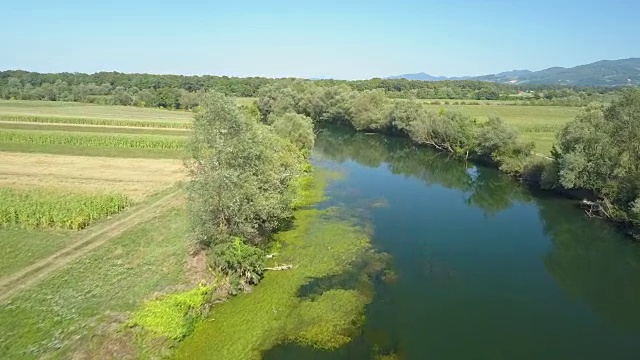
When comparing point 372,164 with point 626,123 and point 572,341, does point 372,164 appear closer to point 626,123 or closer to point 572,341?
point 626,123

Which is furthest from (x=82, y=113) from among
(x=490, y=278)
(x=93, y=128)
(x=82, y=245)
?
(x=490, y=278)

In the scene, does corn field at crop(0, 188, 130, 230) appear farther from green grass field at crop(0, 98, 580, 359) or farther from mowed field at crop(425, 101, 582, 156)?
mowed field at crop(425, 101, 582, 156)

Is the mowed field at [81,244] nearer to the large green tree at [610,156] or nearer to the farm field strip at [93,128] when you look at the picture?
the farm field strip at [93,128]

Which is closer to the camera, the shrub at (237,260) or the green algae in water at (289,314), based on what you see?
the green algae in water at (289,314)

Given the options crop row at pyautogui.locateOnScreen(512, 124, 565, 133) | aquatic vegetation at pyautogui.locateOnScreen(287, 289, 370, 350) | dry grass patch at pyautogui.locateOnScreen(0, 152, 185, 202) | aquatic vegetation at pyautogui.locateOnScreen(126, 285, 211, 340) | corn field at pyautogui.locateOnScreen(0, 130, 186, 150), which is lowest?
aquatic vegetation at pyautogui.locateOnScreen(287, 289, 370, 350)

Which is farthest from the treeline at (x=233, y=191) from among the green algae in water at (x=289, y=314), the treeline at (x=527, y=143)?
the treeline at (x=527, y=143)

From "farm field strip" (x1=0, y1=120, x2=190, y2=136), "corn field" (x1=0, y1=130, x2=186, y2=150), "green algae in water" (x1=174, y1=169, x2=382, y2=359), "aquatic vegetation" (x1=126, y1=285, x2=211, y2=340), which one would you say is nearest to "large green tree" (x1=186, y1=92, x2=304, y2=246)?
"green algae in water" (x1=174, y1=169, x2=382, y2=359)

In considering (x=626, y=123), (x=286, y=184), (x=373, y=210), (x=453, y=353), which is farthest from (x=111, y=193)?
(x=626, y=123)
